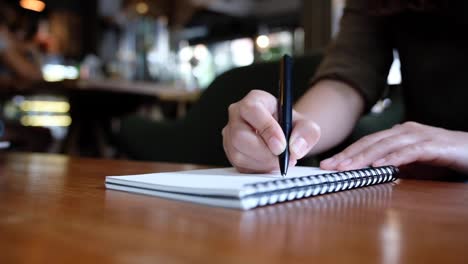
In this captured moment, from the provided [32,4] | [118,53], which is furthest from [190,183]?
[118,53]

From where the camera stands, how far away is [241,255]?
8.6 inches

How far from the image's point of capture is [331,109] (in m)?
0.75

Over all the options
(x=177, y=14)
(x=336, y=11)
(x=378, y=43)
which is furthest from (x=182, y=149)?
(x=177, y=14)

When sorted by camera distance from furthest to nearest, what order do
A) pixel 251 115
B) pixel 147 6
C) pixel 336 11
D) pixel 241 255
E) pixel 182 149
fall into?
pixel 147 6 < pixel 336 11 < pixel 182 149 < pixel 251 115 < pixel 241 255

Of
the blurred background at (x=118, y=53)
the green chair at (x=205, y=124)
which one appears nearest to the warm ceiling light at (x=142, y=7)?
the blurred background at (x=118, y=53)

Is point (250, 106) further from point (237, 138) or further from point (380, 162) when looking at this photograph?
point (380, 162)

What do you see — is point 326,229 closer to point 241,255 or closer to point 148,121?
point 241,255

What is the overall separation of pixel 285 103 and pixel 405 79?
49 cm

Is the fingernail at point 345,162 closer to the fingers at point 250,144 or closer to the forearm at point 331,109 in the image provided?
the fingers at point 250,144

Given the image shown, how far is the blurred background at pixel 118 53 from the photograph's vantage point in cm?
257

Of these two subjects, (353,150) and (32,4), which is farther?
(32,4)

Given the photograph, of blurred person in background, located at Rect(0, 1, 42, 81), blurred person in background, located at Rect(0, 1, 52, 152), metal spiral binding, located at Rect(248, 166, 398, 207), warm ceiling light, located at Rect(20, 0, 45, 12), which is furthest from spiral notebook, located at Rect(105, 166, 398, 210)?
warm ceiling light, located at Rect(20, 0, 45, 12)

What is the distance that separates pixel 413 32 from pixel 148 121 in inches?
30.6

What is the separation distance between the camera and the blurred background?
101 inches
